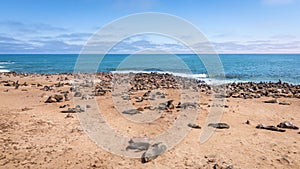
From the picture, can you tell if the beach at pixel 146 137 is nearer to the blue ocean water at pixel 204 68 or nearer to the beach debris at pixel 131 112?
the beach debris at pixel 131 112

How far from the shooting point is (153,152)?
842 cm

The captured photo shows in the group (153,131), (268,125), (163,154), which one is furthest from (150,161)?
(268,125)

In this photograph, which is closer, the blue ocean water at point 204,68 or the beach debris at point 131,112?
the beach debris at point 131,112

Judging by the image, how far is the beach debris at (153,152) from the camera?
26.7 feet

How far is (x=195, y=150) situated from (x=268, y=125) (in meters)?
4.96

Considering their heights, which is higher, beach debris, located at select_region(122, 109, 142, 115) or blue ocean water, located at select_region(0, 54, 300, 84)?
blue ocean water, located at select_region(0, 54, 300, 84)

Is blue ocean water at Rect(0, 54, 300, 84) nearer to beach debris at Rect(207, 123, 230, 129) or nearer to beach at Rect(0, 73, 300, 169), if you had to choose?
beach at Rect(0, 73, 300, 169)

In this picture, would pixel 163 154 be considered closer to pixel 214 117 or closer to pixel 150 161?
pixel 150 161

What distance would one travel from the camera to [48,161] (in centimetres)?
812

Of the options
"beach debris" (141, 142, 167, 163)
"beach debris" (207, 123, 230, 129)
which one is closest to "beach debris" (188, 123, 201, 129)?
"beach debris" (207, 123, 230, 129)

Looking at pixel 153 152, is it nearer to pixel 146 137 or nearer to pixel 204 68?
pixel 146 137

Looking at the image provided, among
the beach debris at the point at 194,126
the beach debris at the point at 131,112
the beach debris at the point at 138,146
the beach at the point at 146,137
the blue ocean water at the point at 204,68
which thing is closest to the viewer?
the beach at the point at 146,137

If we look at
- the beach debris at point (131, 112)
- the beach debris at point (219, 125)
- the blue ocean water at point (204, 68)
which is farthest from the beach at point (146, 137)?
the blue ocean water at point (204, 68)

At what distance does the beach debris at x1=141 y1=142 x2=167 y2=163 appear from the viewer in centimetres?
814
